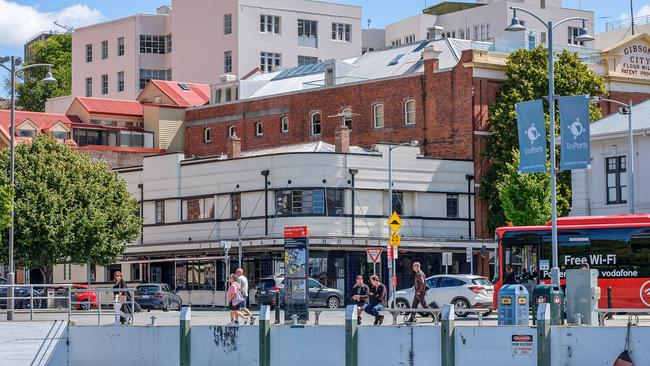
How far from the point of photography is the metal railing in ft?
137

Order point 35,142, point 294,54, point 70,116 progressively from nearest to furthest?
point 35,142 < point 70,116 < point 294,54

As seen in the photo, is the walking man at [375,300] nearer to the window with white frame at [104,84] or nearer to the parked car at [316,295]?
the parked car at [316,295]

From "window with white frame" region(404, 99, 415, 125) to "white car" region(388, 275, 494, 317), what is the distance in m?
27.2

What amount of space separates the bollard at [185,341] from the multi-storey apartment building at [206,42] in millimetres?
66749

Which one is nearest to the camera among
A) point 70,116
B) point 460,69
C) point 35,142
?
point 35,142

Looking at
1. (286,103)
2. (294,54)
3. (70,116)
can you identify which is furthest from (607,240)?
(294,54)

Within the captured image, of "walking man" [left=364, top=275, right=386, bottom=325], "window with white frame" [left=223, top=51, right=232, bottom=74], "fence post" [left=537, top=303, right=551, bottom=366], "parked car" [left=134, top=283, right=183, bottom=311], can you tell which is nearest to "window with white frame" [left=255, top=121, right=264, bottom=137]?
"window with white frame" [left=223, top=51, right=232, bottom=74]

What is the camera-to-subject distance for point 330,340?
35.1 m

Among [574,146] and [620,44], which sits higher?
[620,44]

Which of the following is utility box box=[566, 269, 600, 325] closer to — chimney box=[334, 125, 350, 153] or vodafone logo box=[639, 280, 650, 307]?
vodafone logo box=[639, 280, 650, 307]

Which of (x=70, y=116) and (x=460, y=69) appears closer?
(x=460, y=69)

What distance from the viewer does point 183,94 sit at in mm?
95625

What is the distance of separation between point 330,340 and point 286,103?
51373mm

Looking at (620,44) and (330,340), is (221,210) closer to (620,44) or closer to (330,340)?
(620,44)
